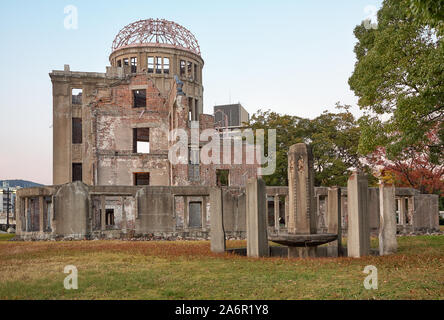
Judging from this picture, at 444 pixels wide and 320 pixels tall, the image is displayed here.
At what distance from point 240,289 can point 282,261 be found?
4.01 meters

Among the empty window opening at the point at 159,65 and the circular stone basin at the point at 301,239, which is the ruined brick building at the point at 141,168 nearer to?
the empty window opening at the point at 159,65

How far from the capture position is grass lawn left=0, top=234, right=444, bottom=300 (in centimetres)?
786

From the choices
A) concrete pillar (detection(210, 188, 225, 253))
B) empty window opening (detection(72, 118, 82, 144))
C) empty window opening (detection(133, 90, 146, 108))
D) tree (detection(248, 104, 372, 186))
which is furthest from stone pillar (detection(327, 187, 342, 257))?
empty window opening (detection(72, 118, 82, 144))

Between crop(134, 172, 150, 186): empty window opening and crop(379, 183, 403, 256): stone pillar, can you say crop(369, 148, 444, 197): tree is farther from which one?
crop(379, 183, 403, 256): stone pillar

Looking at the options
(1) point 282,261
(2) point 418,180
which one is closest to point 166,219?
(1) point 282,261

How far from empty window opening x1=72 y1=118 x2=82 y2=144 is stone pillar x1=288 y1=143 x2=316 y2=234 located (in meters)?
31.7

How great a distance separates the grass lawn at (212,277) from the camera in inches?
309

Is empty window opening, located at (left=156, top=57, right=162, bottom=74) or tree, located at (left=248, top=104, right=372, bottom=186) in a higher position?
empty window opening, located at (left=156, top=57, right=162, bottom=74)

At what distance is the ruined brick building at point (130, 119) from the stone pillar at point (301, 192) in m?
19.6

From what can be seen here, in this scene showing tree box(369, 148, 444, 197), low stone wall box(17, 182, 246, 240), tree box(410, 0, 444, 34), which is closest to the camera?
tree box(410, 0, 444, 34)

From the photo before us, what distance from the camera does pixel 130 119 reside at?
36688mm

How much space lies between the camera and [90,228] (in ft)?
71.1

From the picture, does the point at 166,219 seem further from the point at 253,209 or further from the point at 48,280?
the point at 48,280

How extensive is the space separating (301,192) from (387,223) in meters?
2.93
